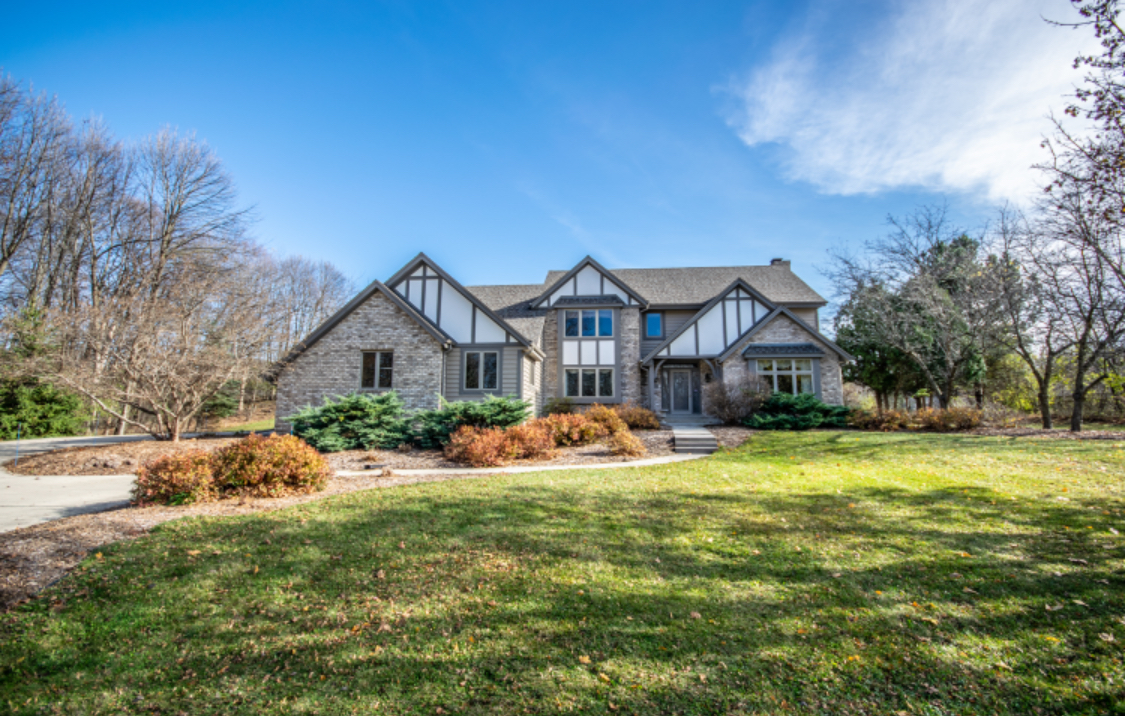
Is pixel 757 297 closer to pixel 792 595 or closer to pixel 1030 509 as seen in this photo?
pixel 1030 509

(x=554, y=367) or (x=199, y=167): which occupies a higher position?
(x=199, y=167)

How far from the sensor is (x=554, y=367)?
22.0 metres

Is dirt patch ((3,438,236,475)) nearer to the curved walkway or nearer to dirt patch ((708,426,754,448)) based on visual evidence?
the curved walkway

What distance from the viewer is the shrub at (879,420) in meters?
16.3

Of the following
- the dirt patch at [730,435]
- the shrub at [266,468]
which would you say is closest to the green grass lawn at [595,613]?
the shrub at [266,468]

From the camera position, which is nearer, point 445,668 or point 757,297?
point 445,668

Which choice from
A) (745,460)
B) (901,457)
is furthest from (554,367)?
(901,457)

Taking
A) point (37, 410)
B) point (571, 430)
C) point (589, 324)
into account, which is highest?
point (589, 324)

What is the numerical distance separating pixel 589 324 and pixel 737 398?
7441 mm

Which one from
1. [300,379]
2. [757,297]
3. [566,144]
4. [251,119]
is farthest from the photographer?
[757,297]

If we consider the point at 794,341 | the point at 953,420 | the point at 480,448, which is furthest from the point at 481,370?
the point at 953,420

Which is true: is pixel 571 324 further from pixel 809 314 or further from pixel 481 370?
pixel 809 314

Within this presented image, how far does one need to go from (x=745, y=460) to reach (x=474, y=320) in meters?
11.4

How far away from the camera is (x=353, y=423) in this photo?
1386 centimetres
